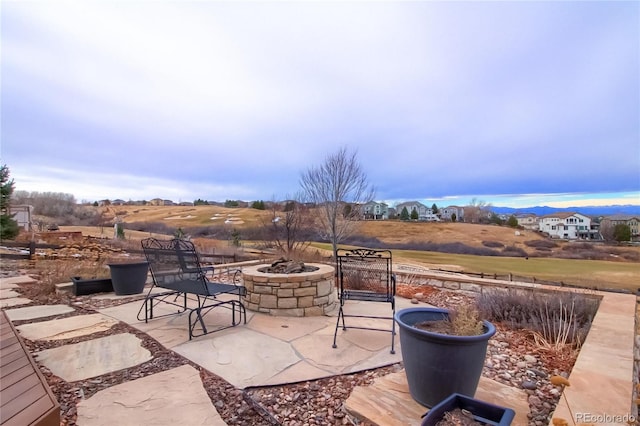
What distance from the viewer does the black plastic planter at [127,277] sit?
5.34 meters

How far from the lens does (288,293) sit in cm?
418

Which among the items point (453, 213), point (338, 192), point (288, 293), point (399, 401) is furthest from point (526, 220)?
point (399, 401)

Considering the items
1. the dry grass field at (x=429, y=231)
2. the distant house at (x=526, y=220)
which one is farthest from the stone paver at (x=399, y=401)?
the distant house at (x=526, y=220)

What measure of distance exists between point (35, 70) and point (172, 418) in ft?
21.5

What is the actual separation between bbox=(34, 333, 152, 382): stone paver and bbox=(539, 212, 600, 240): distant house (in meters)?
13.6

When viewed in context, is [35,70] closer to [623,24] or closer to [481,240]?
[623,24]

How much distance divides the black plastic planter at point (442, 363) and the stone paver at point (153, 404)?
1.25 meters

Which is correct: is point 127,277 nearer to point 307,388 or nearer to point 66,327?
point 66,327

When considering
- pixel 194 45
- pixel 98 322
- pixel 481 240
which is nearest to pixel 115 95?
pixel 194 45

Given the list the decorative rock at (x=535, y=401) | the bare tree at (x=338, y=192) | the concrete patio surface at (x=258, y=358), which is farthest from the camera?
the bare tree at (x=338, y=192)

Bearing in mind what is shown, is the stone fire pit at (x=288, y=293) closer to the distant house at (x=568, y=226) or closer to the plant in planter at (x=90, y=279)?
the plant in planter at (x=90, y=279)

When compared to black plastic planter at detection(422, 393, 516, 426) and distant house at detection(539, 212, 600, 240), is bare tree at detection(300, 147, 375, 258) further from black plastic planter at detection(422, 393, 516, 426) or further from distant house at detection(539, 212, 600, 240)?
black plastic planter at detection(422, 393, 516, 426)

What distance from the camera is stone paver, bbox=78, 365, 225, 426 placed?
184cm
